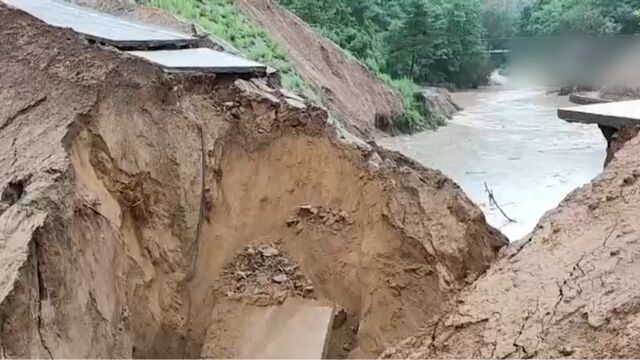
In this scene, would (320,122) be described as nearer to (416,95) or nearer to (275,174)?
(275,174)

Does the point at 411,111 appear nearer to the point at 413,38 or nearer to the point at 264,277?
the point at 413,38

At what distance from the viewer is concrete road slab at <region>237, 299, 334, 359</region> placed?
3.47 metres

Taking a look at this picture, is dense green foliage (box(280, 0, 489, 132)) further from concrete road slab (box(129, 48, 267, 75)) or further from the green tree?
concrete road slab (box(129, 48, 267, 75))

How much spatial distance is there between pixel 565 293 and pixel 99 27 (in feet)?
9.96

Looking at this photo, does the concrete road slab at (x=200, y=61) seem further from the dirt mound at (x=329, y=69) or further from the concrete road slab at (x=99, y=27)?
the dirt mound at (x=329, y=69)

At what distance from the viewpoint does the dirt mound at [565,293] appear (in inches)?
88.4

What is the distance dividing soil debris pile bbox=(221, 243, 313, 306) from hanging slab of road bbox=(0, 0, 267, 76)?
0.94m

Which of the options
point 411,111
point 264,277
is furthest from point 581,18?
point 264,277

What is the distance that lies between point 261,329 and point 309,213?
60 cm

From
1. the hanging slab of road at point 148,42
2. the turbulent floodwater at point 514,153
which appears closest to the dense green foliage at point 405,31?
the turbulent floodwater at point 514,153

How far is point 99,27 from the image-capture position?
4.44 m

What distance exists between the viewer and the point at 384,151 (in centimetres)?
413

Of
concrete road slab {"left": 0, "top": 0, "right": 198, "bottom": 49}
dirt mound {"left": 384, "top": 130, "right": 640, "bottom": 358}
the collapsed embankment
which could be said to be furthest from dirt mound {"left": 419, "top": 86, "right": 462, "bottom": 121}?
dirt mound {"left": 384, "top": 130, "right": 640, "bottom": 358}

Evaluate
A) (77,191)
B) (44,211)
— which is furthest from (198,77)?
(44,211)
